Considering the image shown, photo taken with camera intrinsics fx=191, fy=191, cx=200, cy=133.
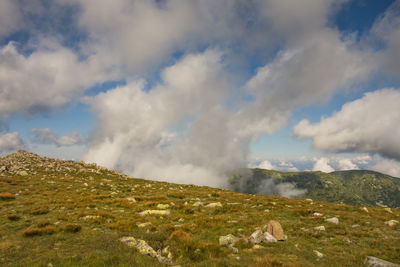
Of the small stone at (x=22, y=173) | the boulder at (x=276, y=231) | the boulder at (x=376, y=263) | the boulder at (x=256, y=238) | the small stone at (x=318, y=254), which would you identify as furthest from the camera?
the small stone at (x=22, y=173)

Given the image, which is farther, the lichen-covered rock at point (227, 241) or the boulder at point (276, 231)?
the boulder at point (276, 231)

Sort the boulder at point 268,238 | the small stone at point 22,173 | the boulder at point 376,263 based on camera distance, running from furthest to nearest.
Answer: the small stone at point 22,173 → the boulder at point 268,238 → the boulder at point 376,263

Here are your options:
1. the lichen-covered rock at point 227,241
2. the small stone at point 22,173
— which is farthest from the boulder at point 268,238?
the small stone at point 22,173

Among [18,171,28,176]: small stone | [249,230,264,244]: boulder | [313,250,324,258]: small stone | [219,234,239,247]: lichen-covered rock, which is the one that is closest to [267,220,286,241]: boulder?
[249,230,264,244]: boulder

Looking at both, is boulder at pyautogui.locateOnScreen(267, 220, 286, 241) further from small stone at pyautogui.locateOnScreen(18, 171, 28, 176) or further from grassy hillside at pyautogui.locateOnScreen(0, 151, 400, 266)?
small stone at pyautogui.locateOnScreen(18, 171, 28, 176)

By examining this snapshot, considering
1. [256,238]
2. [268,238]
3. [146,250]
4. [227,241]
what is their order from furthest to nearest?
[268,238] < [256,238] < [227,241] < [146,250]

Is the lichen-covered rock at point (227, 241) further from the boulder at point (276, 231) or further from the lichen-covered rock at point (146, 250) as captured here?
the lichen-covered rock at point (146, 250)

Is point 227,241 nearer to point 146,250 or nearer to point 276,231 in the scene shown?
point 276,231

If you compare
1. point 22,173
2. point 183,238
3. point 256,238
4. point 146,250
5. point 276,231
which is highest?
point 22,173

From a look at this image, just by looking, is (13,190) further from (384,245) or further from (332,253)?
(384,245)

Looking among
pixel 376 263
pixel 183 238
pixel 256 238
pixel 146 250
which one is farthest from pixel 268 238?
pixel 146 250

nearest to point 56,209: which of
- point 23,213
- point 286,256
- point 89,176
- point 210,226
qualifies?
point 23,213

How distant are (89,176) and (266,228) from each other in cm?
4019

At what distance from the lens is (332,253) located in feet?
30.7
